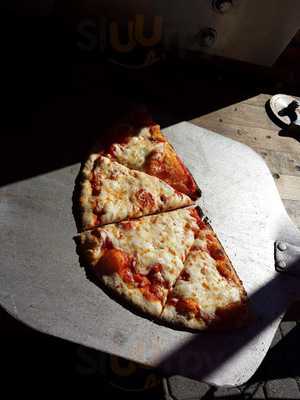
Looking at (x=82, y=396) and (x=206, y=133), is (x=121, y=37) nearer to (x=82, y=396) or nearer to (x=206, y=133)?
(x=206, y=133)

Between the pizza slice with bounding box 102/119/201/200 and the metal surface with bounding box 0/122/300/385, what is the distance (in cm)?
20

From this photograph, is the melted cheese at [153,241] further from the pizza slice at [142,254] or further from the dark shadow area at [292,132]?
the dark shadow area at [292,132]

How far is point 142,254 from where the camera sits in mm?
3287

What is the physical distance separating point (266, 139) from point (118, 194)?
2.59m

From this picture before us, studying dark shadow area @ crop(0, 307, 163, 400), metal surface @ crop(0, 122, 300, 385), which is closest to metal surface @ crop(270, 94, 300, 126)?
metal surface @ crop(0, 122, 300, 385)

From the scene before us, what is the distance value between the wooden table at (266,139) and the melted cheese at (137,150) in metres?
1.17

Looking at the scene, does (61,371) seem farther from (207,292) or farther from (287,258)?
(287,258)

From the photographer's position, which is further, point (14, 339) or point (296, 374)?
point (296, 374)

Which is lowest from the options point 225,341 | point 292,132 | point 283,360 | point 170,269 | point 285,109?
point 283,360

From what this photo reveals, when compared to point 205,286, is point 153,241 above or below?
above

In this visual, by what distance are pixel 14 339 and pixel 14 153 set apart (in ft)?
5.98

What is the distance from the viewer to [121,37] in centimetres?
536

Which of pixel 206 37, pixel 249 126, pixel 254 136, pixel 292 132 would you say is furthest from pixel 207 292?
pixel 206 37

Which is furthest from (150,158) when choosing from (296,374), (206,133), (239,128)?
(296,374)
